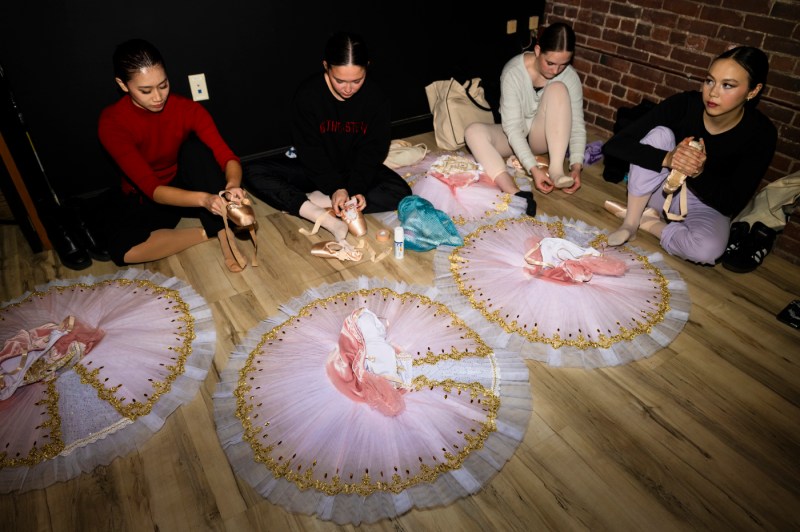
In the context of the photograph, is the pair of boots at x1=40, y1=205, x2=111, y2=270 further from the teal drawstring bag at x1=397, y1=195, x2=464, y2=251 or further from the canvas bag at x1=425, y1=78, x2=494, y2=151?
the canvas bag at x1=425, y1=78, x2=494, y2=151

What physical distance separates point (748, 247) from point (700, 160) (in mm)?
522

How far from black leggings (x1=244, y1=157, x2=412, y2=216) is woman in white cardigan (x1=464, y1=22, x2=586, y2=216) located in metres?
0.63

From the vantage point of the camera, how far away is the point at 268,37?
9.28 ft

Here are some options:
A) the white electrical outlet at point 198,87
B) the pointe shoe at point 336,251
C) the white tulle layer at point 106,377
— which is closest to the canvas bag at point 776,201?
the pointe shoe at point 336,251

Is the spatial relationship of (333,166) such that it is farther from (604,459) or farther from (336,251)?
(604,459)

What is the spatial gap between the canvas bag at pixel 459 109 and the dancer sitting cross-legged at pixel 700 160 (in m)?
1.07

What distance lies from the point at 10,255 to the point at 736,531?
3251mm

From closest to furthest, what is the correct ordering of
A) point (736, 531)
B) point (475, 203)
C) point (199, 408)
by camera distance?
1. point (736, 531)
2. point (199, 408)
3. point (475, 203)

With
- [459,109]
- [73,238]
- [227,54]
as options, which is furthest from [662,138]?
[73,238]

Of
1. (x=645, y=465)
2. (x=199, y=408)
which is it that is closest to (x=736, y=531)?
(x=645, y=465)

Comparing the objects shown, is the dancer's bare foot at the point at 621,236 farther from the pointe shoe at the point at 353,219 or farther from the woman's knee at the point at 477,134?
the pointe shoe at the point at 353,219

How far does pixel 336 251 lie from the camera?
94.3 inches

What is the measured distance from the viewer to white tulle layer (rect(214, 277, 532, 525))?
1419 millimetres

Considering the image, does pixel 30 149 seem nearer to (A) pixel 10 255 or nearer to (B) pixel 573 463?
(A) pixel 10 255
